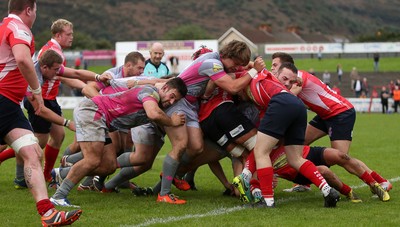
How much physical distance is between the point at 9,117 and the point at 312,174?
3.48 m

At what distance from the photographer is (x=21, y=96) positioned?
7520mm

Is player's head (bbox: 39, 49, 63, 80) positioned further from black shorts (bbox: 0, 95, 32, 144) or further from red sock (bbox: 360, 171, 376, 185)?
red sock (bbox: 360, 171, 376, 185)

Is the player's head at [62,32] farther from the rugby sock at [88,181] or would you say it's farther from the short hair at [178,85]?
the short hair at [178,85]

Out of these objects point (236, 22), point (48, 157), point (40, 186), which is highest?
point (40, 186)

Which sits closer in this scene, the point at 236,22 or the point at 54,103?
the point at 54,103

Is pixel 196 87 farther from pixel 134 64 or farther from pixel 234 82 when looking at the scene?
pixel 134 64

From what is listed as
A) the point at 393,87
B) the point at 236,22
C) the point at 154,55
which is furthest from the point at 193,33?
the point at 154,55

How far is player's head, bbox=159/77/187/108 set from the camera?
8859mm

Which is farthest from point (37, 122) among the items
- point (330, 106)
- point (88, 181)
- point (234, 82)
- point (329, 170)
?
point (329, 170)

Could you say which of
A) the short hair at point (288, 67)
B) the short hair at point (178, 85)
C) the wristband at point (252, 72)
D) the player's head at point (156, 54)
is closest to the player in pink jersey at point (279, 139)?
the wristband at point (252, 72)

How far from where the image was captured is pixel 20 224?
7559 millimetres

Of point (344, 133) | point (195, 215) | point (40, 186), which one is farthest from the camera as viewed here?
point (344, 133)

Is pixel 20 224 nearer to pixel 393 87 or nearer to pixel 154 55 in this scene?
pixel 154 55

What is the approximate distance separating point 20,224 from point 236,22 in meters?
125
